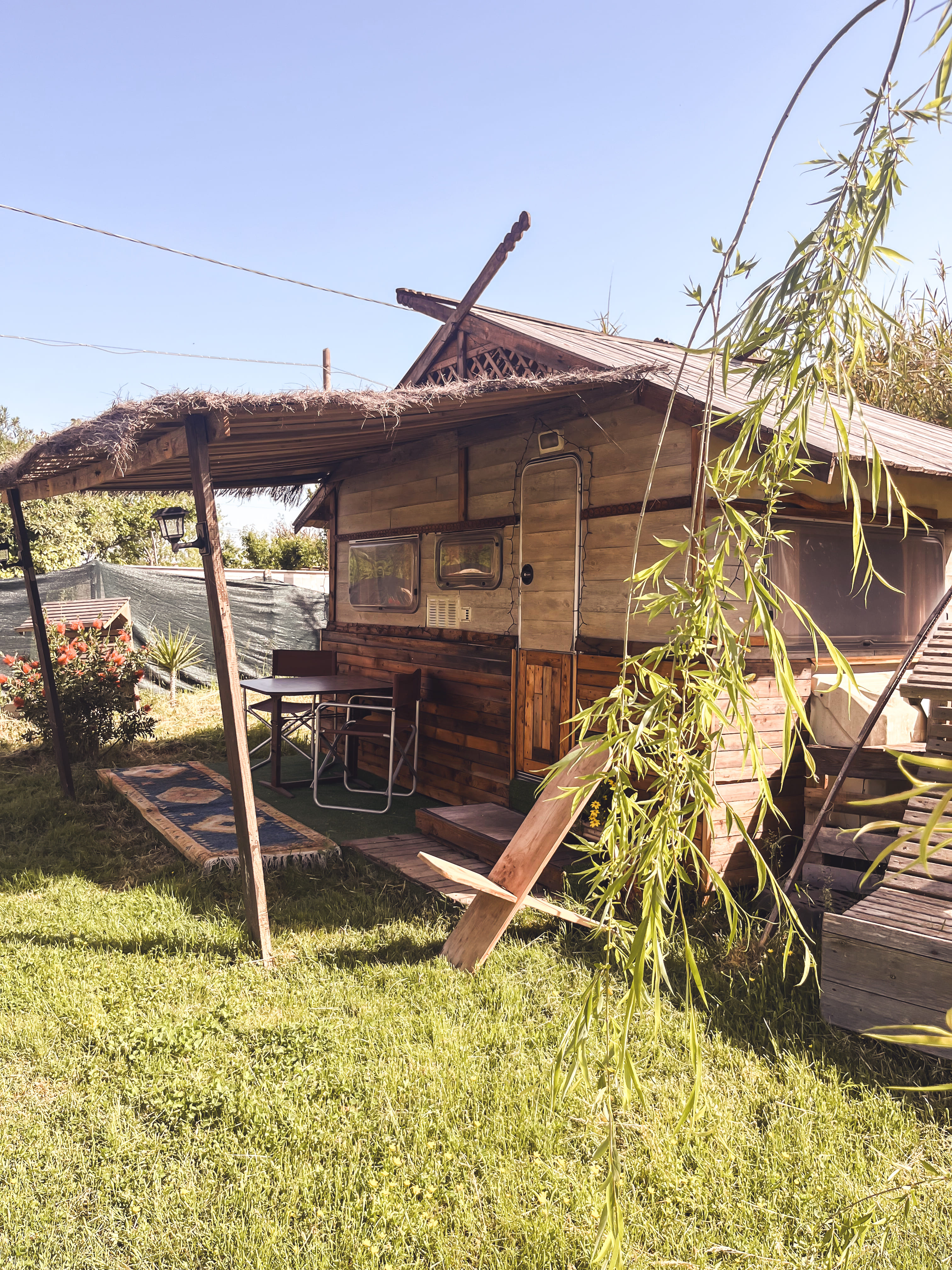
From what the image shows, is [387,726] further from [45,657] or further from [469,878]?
[469,878]

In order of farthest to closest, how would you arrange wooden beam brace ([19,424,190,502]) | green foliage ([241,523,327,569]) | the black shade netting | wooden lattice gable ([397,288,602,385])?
green foliage ([241,523,327,569])
the black shade netting
wooden lattice gable ([397,288,602,385])
wooden beam brace ([19,424,190,502])

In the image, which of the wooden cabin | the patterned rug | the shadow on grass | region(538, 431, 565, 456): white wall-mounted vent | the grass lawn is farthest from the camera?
region(538, 431, 565, 456): white wall-mounted vent

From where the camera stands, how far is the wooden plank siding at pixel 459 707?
616cm

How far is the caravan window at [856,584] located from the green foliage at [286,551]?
17370mm

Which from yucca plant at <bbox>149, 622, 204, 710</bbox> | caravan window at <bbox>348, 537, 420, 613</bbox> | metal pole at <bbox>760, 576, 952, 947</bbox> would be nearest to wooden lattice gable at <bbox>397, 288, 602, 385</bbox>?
caravan window at <bbox>348, 537, 420, 613</bbox>

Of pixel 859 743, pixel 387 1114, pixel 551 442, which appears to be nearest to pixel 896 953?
pixel 859 743

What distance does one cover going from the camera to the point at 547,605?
18.6ft

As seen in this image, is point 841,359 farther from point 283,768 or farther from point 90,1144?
point 283,768

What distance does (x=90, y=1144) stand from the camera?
8.44 ft

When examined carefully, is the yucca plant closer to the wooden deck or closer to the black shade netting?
the black shade netting

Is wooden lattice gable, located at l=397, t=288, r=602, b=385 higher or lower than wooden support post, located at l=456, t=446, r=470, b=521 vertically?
higher

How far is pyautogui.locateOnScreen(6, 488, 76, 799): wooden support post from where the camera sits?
6.55 meters

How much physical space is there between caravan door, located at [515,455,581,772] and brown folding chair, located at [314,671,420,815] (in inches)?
40.2

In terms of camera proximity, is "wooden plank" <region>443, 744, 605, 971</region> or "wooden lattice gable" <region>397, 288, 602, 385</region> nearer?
"wooden plank" <region>443, 744, 605, 971</region>
